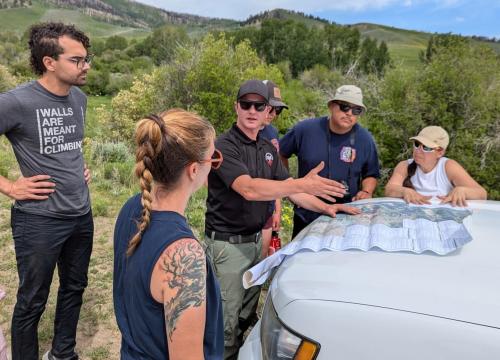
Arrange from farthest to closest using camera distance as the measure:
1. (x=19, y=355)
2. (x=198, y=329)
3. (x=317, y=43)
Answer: (x=317, y=43) < (x=19, y=355) < (x=198, y=329)

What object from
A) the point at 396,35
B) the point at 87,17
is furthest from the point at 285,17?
the point at 87,17

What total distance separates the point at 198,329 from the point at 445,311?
762 millimetres

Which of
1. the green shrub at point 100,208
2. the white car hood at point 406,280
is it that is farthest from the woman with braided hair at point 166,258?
the green shrub at point 100,208

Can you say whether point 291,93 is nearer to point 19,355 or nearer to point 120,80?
point 19,355

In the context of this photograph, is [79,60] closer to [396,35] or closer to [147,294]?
[147,294]

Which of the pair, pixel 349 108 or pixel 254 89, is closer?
pixel 254 89

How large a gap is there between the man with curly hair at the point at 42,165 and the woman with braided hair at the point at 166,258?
1.17 meters

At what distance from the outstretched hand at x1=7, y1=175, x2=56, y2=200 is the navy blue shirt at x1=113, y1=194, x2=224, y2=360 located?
45.4 inches

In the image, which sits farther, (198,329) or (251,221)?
(251,221)

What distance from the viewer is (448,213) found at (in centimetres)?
227

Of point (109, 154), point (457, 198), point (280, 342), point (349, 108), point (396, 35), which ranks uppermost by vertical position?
point (396, 35)

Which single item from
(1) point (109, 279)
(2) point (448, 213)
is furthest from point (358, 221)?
(1) point (109, 279)

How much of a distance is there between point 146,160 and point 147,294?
1.34 ft

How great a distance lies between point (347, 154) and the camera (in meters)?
3.12
